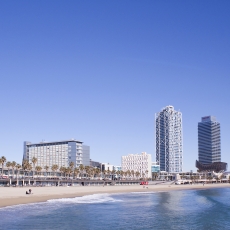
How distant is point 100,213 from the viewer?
161 ft

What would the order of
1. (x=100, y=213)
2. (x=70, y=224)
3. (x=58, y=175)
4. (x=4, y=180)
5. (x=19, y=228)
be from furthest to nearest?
1. (x=58, y=175)
2. (x=4, y=180)
3. (x=100, y=213)
4. (x=70, y=224)
5. (x=19, y=228)

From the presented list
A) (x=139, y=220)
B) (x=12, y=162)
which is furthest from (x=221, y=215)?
(x=12, y=162)

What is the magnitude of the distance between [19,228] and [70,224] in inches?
236

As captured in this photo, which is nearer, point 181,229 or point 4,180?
point 181,229

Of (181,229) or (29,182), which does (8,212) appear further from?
(29,182)

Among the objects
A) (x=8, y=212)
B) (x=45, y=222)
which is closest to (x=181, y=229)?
(x=45, y=222)

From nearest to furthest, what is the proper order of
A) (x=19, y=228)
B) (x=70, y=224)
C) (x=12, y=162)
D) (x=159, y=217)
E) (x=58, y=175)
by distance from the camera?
(x=19, y=228), (x=70, y=224), (x=159, y=217), (x=12, y=162), (x=58, y=175)

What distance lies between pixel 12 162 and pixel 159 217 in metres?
105

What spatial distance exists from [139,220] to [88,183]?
11652 cm

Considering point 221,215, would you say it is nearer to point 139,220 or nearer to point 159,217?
point 159,217

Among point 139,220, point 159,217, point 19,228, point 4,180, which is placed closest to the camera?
point 19,228

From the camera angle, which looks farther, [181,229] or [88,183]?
[88,183]

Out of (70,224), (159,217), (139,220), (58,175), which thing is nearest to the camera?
(70,224)

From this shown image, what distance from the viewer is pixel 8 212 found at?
46.4 meters
